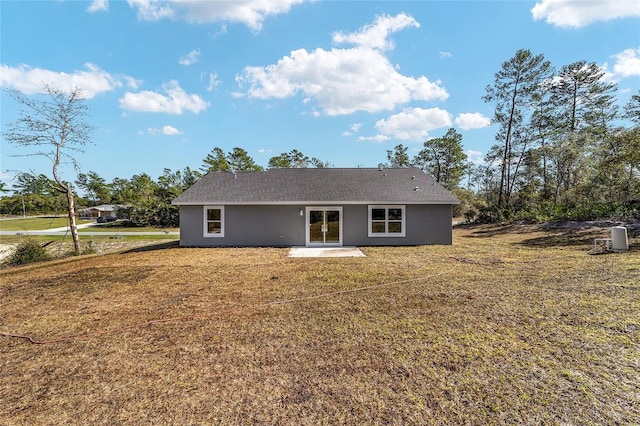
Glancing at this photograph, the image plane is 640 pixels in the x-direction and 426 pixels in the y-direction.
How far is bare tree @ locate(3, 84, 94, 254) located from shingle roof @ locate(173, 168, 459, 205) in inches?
246

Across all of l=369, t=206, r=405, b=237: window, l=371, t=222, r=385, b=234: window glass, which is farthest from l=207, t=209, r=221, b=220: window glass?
l=371, t=222, r=385, b=234: window glass

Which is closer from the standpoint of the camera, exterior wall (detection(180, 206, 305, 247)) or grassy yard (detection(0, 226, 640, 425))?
grassy yard (detection(0, 226, 640, 425))

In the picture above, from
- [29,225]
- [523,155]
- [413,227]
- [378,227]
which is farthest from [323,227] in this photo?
[29,225]

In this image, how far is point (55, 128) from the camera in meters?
14.1

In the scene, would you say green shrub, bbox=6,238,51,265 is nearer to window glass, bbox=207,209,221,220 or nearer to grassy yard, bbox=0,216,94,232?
window glass, bbox=207,209,221,220

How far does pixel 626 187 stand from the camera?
17.0m

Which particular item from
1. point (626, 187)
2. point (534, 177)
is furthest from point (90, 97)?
point (534, 177)

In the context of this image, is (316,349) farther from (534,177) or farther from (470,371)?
(534,177)

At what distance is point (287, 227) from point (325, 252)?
265cm

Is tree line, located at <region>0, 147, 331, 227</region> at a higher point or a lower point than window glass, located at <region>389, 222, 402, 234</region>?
higher

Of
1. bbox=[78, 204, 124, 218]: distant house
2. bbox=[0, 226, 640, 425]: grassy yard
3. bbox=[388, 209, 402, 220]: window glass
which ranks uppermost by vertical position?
bbox=[78, 204, 124, 218]: distant house

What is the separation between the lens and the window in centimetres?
1342

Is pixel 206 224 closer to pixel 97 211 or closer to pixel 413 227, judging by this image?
pixel 413 227

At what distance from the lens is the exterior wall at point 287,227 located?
526 inches
